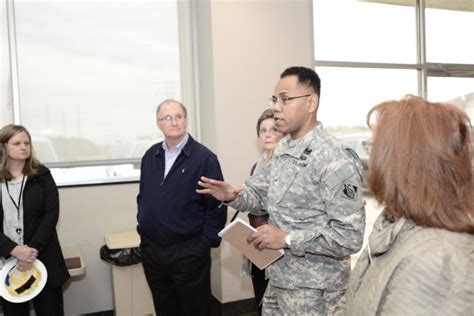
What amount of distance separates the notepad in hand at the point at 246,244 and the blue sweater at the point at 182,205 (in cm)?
56

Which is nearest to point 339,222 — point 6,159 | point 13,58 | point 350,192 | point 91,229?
point 350,192

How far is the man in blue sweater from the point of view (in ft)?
7.38

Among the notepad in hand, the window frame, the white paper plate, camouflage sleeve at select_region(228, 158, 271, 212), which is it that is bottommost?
the white paper plate

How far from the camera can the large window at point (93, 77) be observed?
317 centimetres

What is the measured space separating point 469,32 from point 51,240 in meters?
4.55

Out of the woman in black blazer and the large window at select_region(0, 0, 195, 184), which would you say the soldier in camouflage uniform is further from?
the large window at select_region(0, 0, 195, 184)

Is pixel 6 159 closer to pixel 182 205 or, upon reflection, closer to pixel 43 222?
pixel 43 222

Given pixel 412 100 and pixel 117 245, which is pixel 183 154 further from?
pixel 412 100

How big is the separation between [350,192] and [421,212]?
0.59m

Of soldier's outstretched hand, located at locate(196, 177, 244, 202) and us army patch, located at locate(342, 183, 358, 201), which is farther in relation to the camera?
soldier's outstretched hand, located at locate(196, 177, 244, 202)

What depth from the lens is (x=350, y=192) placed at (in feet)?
4.89

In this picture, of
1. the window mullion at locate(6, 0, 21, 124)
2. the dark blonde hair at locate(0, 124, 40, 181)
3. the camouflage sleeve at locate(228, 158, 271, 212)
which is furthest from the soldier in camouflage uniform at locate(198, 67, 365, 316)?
the window mullion at locate(6, 0, 21, 124)

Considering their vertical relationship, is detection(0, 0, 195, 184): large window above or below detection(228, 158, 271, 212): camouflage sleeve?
above

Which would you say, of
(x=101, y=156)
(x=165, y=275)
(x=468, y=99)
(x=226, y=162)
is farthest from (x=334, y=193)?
(x=468, y=99)
